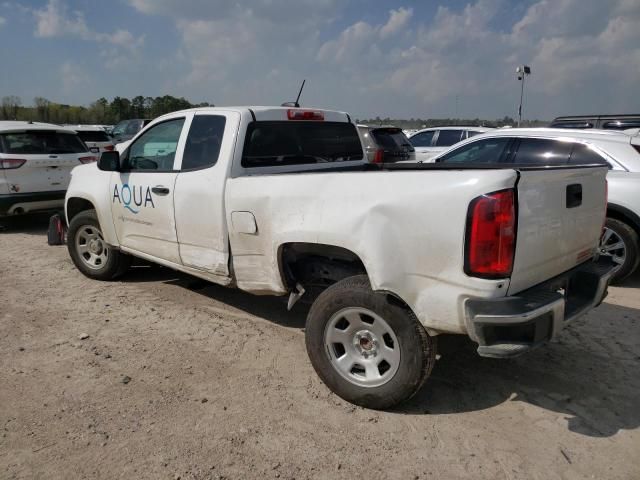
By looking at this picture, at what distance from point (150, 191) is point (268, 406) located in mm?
2361

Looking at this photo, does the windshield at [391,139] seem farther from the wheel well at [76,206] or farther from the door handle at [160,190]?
the door handle at [160,190]

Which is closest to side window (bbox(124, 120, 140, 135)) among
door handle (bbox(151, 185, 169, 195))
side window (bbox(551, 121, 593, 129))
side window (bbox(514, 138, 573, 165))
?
side window (bbox(551, 121, 593, 129))

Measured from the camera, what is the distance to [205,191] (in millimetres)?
4047

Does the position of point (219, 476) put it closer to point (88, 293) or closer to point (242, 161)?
point (242, 161)

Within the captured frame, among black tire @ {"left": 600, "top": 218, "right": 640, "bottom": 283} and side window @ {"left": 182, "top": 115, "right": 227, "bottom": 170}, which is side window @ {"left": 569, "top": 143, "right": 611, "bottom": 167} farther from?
side window @ {"left": 182, "top": 115, "right": 227, "bottom": 170}

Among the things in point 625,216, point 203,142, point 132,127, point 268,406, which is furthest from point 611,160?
point 132,127

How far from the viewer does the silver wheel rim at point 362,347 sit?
310 centimetres

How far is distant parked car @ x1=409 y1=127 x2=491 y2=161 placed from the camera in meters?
12.7

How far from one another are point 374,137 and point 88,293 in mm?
7498

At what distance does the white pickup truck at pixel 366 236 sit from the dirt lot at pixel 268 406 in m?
0.39

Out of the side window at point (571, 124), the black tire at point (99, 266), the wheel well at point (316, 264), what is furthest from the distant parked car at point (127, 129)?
the wheel well at point (316, 264)

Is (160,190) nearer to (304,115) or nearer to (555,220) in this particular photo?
(304,115)

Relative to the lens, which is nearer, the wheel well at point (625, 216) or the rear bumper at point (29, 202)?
the wheel well at point (625, 216)

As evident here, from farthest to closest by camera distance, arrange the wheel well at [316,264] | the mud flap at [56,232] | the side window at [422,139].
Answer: the side window at [422,139], the mud flap at [56,232], the wheel well at [316,264]
